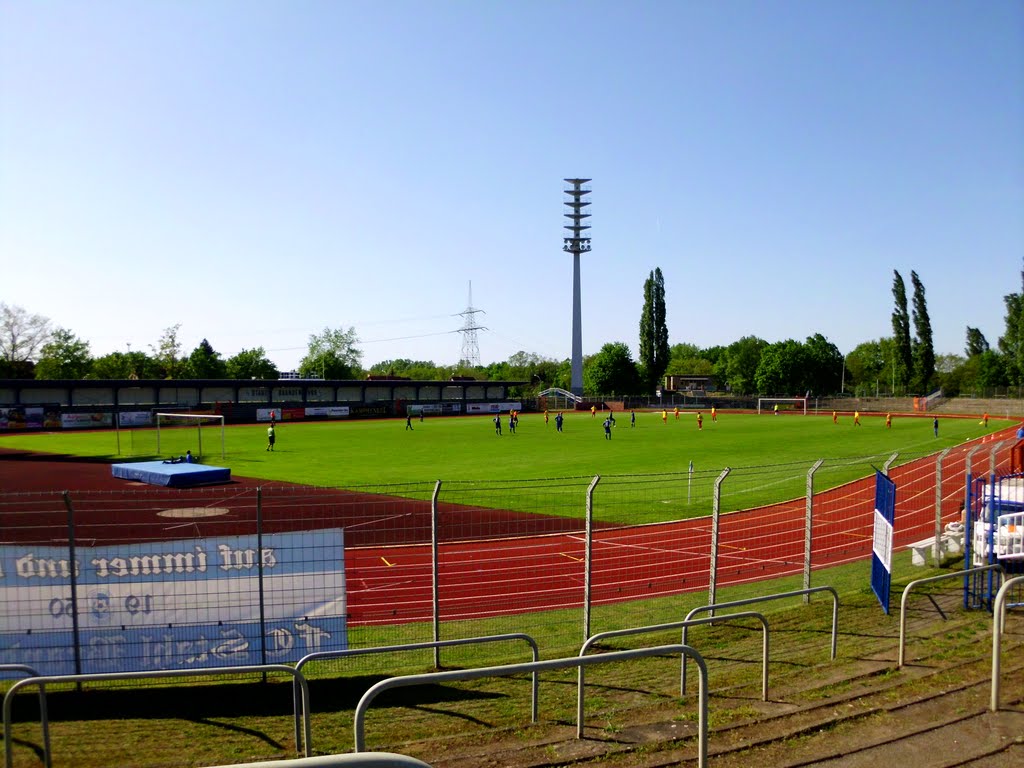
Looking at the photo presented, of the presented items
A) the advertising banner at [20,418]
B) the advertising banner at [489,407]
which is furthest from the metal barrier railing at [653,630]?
the advertising banner at [489,407]

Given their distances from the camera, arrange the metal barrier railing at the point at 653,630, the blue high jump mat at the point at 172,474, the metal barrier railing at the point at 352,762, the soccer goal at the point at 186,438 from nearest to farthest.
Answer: the metal barrier railing at the point at 352,762
the metal barrier railing at the point at 653,630
the blue high jump mat at the point at 172,474
the soccer goal at the point at 186,438

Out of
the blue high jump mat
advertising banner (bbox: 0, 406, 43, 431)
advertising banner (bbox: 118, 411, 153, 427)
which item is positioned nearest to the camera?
the blue high jump mat

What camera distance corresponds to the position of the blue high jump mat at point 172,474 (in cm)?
2667

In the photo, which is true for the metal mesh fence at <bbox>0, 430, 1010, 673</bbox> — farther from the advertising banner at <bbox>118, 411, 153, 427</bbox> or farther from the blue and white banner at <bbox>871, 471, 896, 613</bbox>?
the advertising banner at <bbox>118, 411, 153, 427</bbox>

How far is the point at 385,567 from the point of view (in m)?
14.2

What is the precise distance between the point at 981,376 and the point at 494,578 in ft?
410

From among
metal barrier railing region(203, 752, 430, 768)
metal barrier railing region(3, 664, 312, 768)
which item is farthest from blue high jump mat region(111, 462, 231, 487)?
metal barrier railing region(203, 752, 430, 768)

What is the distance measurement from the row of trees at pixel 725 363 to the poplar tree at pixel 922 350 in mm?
129

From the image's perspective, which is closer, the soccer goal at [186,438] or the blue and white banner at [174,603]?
the blue and white banner at [174,603]

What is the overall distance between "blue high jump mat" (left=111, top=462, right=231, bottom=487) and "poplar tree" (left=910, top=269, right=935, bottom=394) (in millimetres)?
92091

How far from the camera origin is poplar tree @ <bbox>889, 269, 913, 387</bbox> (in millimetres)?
96062

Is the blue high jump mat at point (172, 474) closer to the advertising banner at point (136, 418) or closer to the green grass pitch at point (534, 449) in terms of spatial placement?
the green grass pitch at point (534, 449)

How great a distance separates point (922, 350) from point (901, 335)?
10.4ft

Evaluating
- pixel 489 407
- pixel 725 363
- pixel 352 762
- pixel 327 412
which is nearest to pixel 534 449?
pixel 352 762
